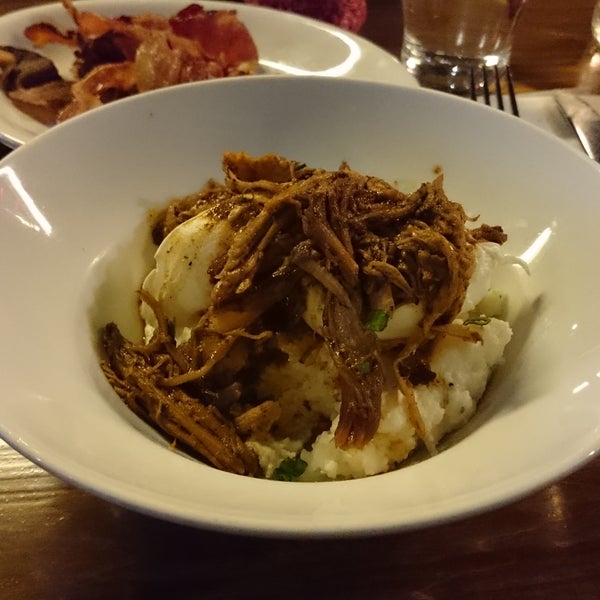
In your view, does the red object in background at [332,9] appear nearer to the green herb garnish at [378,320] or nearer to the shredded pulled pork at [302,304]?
the shredded pulled pork at [302,304]

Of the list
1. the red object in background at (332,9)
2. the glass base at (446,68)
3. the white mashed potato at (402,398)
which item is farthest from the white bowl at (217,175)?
the red object in background at (332,9)

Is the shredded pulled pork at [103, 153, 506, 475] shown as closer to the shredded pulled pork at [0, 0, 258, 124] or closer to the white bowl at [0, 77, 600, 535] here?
the white bowl at [0, 77, 600, 535]

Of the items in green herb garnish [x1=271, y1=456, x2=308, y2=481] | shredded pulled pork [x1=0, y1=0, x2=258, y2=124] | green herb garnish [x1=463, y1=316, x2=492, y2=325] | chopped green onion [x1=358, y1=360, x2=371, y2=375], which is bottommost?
green herb garnish [x1=271, y1=456, x2=308, y2=481]

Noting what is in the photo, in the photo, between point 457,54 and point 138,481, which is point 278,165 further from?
point 457,54

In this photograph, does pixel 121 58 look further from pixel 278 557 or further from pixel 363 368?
pixel 278 557

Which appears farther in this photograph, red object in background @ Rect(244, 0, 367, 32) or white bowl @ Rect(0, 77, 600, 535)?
red object in background @ Rect(244, 0, 367, 32)

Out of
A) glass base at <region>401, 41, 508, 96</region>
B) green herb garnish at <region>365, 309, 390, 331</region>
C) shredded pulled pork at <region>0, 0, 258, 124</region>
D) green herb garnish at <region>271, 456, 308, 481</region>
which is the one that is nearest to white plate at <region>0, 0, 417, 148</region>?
shredded pulled pork at <region>0, 0, 258, 124</region>

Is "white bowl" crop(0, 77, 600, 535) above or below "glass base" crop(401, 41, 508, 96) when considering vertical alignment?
above
